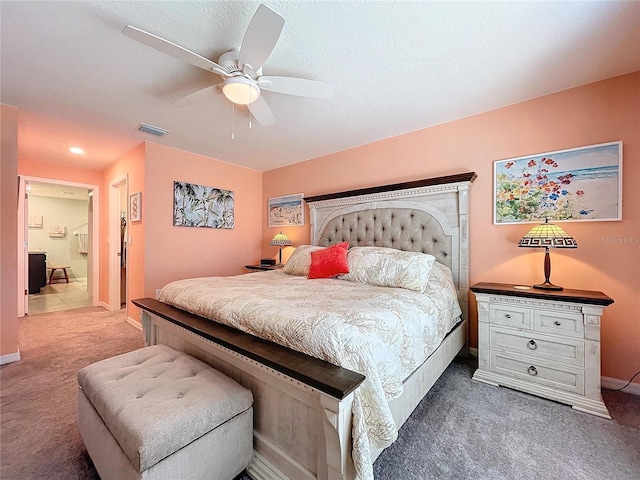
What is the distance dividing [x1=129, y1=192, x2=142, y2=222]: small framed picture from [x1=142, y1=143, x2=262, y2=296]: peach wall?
0.11 m

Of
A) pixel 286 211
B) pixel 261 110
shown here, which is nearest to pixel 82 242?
pixel 286 211

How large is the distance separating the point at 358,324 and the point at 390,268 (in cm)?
115

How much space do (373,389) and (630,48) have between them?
276 cm

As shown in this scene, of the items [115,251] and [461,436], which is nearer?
[461,436]

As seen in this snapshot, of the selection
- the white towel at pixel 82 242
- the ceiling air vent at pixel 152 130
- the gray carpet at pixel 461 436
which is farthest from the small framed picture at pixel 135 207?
the white towel at pixel 82 242

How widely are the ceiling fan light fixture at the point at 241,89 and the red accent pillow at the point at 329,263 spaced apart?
1555 millimetres

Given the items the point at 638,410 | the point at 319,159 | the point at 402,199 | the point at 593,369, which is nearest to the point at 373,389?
the point at 593,369

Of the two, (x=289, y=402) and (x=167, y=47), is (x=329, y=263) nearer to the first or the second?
(x=289, y=402)

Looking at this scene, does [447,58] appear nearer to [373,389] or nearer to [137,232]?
[373,389]

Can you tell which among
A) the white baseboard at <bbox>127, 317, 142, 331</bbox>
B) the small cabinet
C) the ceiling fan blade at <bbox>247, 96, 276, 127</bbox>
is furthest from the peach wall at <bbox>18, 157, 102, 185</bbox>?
the ceiling fan blade at <bbox>247, 96, 276, 127</bbox>

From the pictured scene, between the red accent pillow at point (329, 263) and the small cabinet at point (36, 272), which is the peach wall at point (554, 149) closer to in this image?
the red accent pillow at point (329, 263)

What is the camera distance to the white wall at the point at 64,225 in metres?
7.25

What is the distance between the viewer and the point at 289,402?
118cm

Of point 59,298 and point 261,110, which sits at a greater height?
point 261,110
